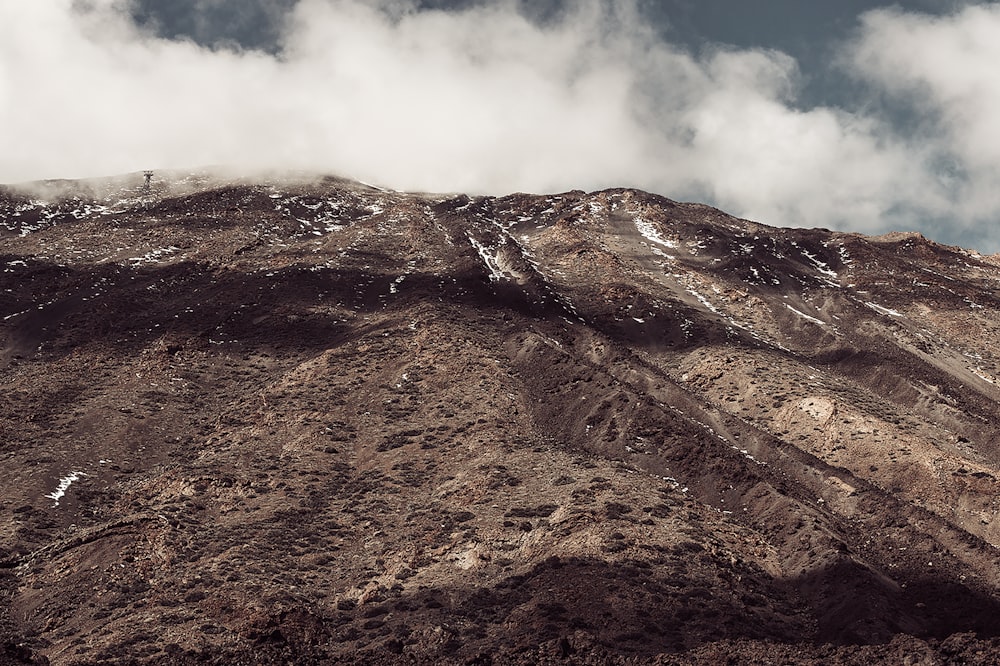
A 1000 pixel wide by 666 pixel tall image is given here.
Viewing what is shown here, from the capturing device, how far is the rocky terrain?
2442 cm

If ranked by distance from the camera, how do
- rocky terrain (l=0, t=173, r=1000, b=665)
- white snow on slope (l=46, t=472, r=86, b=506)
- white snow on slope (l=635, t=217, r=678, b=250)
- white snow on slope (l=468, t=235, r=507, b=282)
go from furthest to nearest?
white snow on slope (l=635, t=217, r=678, b=250)
white snow on slope (l=468, t=235, r=507, b=282)
white snow on slope (l=46, t=472, r=86, b=506)
rocky terrain (l=0, t=173, r=1000, b=665)

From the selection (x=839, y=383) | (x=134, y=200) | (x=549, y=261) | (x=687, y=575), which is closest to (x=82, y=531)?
(x=687, y=575)

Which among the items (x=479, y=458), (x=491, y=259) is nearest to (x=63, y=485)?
(x=479, y=458)

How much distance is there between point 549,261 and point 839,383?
125 feet

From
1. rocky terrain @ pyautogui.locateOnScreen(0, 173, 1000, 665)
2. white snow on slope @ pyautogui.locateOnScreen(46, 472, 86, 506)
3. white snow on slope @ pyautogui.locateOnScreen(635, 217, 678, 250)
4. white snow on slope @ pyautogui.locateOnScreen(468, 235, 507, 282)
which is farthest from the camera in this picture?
white snow on slope @ pyautogui.locateOnScreen(635, 217, 678, 250)

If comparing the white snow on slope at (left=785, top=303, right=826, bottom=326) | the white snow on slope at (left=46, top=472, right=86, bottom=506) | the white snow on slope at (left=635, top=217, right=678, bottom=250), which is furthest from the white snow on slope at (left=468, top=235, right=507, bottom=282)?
the white snow on slope at (left=46, top=472, right=86, bottom=506)

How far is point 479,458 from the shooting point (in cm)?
3722

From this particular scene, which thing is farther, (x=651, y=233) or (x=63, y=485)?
(x=651, y=233)

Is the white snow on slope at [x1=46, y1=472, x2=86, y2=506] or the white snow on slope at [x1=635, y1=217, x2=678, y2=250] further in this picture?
the white snow on slope at [x1=635, y1=217, x2=678, y2=250]

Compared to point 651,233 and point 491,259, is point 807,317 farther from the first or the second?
point 651,233

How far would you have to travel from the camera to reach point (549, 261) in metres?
84.1

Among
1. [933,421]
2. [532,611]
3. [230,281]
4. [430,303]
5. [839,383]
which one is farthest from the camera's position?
[230,281]

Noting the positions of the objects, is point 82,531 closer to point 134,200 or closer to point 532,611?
point 532,611

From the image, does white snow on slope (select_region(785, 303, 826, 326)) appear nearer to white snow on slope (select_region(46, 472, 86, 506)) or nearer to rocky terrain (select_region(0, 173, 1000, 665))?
rocky terrain (select_region(0, 173, 1000, 665))
